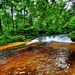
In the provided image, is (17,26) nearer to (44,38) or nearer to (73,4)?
(44,38)

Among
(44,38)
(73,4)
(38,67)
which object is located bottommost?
(44,38)

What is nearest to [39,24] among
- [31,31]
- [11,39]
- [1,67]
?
[31,31]

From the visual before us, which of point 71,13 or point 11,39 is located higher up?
point 71,13

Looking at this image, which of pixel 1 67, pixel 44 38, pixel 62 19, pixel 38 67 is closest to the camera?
pixel 38 67

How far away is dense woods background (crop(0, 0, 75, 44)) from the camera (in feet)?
77.4

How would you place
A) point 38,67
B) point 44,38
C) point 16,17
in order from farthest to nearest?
point 16,17, point 44,38, point 38,67

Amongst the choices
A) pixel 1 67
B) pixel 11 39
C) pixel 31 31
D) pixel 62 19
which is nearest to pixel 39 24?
pixel 31 31

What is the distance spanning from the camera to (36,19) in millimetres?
24500

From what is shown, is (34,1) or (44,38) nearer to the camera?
(44,38)

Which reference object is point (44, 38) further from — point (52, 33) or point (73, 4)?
point (73, 4)

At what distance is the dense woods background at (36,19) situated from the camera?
A: 23.6 m

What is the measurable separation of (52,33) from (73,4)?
19.1 ft

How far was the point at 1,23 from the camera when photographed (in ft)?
82.9

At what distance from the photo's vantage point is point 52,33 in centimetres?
2480
